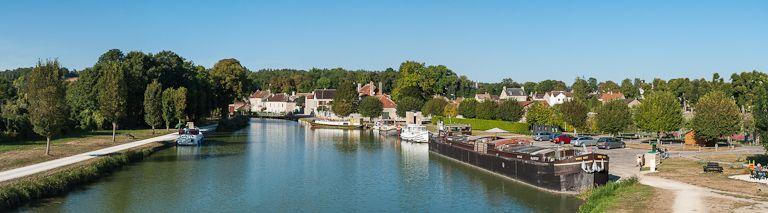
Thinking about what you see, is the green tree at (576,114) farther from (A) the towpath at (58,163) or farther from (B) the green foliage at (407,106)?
(B) the green foliage at (407,106)

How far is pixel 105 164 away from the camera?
41594 millimetres

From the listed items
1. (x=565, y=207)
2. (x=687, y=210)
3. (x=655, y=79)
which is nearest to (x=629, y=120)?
(x=565, y=207)

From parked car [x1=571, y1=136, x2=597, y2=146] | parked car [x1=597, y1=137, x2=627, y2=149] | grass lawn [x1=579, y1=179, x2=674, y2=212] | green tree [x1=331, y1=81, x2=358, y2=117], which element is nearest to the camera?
grass lawn [x1=579, y1=179, x2=674, y2=212]

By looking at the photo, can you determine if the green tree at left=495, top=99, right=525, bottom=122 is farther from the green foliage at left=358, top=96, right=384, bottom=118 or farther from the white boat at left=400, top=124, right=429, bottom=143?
the green foliage at left=358, top=96, right=384, bottom=118

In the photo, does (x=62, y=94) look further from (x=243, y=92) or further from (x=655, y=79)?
(x=655, y=79)

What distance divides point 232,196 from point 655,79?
13194 cm

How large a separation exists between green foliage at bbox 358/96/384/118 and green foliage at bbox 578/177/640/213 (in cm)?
8235

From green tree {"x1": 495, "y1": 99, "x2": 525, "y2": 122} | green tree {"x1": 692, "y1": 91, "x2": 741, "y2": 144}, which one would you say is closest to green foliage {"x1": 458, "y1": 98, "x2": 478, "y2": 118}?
green tree {"x1": 495, "y1": 99, "x2": 525, "y2": 122}

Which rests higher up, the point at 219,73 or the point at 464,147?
the point at 219,73

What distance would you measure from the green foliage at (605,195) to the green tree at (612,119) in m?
29.2

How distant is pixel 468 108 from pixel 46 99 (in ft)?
215

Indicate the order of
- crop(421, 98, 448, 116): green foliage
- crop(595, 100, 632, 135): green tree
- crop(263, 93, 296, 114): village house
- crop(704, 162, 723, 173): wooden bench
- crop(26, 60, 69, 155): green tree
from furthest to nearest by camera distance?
crop(263, 93, 296, 114): village house, crop(421, 98, 448, 116): green foliage, crop(595, 100, 632, 135): green tree, crop(26, 60, 69, 155): green tree, crop(704, 162, 723, 173): wooden bench

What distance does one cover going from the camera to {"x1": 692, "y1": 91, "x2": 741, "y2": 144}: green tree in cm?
5006

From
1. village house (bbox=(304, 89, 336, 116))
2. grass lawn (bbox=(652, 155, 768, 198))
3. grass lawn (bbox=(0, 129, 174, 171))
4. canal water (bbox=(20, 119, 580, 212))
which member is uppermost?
village house (bbox=(304, 89, 336, 116))
